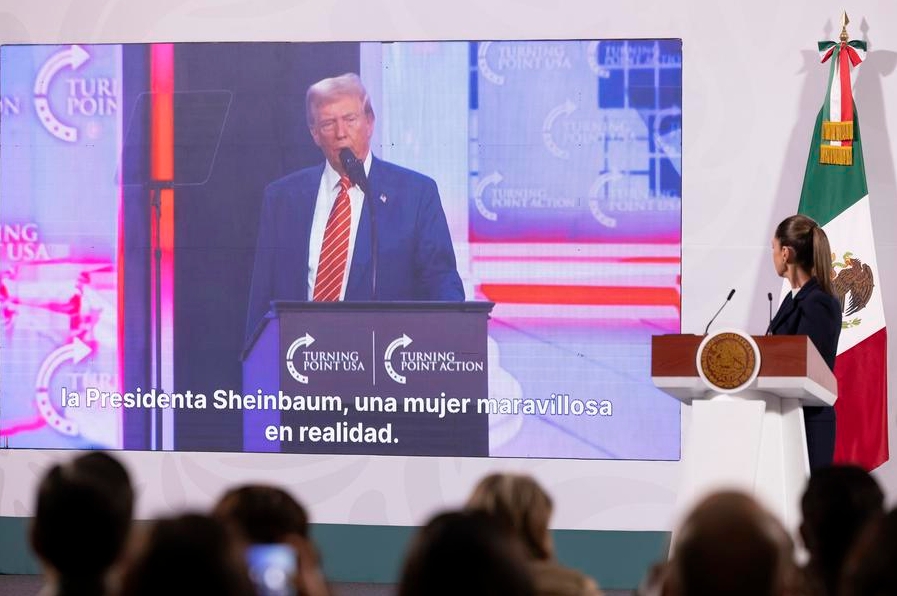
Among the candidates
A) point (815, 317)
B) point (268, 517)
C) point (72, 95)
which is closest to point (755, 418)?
point (815, 317)

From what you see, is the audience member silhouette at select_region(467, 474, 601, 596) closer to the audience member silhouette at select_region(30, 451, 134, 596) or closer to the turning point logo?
the audience member silhouette at select_region(30, 451, 134, 596)

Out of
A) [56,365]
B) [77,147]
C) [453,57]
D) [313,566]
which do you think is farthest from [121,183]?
[313,566]

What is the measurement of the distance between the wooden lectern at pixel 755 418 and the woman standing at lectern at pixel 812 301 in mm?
206

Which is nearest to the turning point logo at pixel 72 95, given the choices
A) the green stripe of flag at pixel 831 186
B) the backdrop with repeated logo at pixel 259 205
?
the backdrop with repeated logo at pixel 259 205

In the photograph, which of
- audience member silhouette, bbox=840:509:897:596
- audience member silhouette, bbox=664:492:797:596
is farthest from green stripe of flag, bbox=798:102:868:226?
audience member silhouette, bbox=664:492:797:596

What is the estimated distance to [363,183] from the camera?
6.59 metres

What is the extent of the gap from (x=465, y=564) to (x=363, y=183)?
5119 mm

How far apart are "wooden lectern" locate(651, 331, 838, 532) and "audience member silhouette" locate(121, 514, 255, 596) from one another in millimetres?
2874

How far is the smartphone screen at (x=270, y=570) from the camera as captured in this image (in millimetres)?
1666

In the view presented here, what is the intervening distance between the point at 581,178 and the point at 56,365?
2895mm

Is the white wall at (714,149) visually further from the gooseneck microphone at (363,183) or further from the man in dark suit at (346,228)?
the gooseneck microphone at (363,183)

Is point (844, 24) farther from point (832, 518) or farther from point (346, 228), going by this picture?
point (832, 518)

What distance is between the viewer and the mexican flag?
6.21 metres

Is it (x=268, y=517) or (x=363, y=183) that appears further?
(x=363, y=183)
